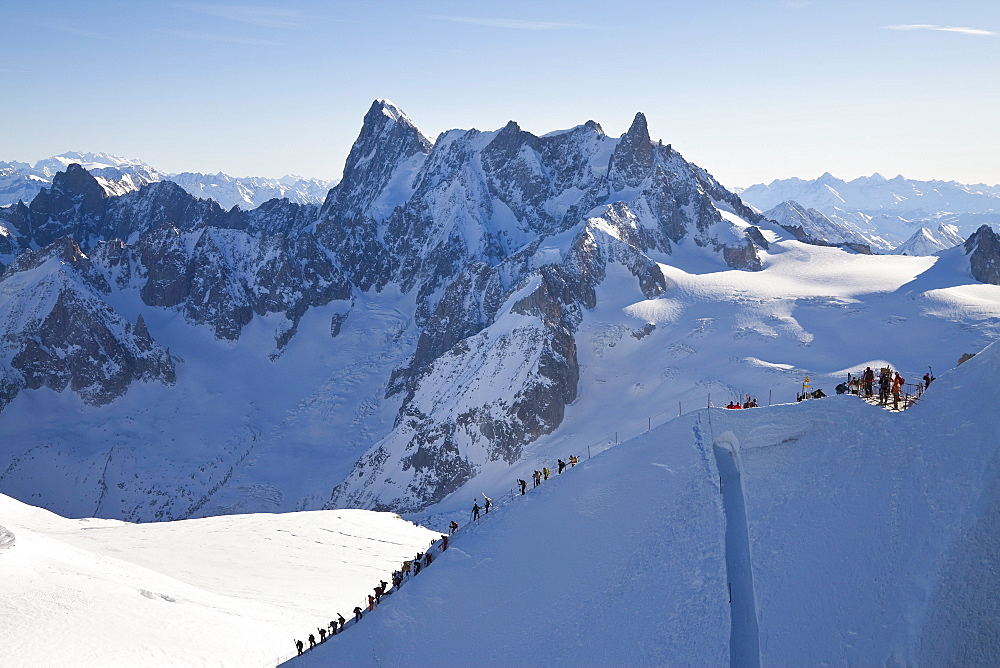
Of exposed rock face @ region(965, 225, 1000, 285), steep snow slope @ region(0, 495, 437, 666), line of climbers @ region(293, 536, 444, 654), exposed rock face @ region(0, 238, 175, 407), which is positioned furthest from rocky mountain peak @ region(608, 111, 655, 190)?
line of climbers @ region(293, 536, 444, 654)

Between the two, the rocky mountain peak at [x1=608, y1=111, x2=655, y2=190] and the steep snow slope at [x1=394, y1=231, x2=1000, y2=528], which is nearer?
the steep snow slope at [x1=394, y1=231, x2=1000, y2=528]

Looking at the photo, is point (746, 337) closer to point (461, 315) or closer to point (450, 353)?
point (450, 353)

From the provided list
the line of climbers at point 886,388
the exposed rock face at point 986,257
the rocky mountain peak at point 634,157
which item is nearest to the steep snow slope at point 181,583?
the line of climbers at point 886,388

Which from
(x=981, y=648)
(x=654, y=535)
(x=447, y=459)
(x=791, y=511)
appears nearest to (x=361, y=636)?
(x=654, y=535)

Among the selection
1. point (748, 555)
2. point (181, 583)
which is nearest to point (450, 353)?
point (181, 583)

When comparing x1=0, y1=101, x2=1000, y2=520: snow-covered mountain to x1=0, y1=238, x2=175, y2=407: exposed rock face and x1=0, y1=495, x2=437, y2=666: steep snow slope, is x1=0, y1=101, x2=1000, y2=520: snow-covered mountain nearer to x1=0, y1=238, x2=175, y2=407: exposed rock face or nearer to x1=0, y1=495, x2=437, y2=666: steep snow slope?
x1=0, y1=238, x2=175, y2=407: exposed rock face

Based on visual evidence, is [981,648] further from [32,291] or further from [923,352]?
[32,291]

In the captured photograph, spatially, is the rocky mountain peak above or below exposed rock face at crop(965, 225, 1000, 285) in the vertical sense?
above
